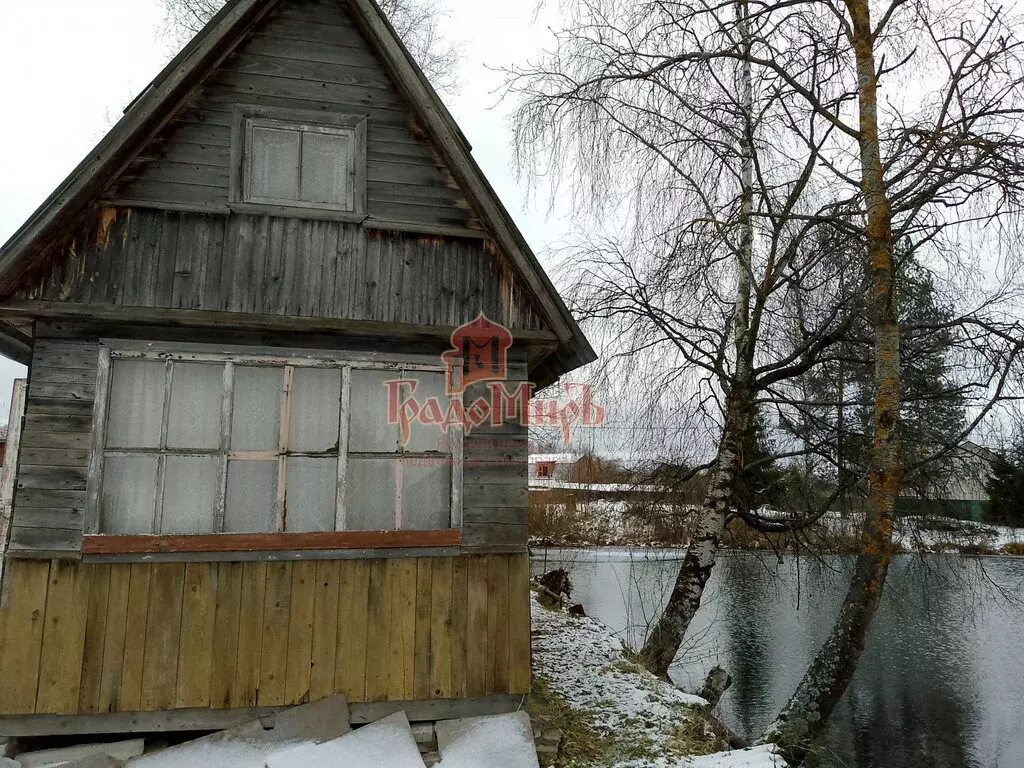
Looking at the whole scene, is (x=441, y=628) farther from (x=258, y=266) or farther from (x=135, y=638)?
(x=258, y=266)

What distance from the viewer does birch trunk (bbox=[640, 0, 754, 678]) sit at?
837 cm

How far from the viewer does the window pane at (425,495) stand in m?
4.95

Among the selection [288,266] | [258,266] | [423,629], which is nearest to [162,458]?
[258,266]

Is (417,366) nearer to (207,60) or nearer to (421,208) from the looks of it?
(421,208)

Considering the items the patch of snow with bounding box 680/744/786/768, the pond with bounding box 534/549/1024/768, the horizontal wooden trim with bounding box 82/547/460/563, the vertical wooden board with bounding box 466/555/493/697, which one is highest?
the horizontal wooden trim with bounding box 82/547/460/563

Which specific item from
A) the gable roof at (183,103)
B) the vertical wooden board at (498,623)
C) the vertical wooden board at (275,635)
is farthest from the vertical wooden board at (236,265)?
the vertical wooden board at (498,623)

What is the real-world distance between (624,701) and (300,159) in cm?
535

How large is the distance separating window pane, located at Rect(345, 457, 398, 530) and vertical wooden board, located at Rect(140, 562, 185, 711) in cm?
118

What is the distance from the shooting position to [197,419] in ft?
15.5

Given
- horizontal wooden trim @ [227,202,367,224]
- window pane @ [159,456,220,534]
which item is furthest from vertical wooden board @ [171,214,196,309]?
window pane @ [159,456,220,534]

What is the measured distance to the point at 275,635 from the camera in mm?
4602

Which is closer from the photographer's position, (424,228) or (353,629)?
(353,629)

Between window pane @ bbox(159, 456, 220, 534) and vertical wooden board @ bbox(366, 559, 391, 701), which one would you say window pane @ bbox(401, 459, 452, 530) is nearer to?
vertical wooden board @ bbox(366, 559, 391, 701)

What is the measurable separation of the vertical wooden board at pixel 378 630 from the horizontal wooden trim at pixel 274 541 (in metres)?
0.20
